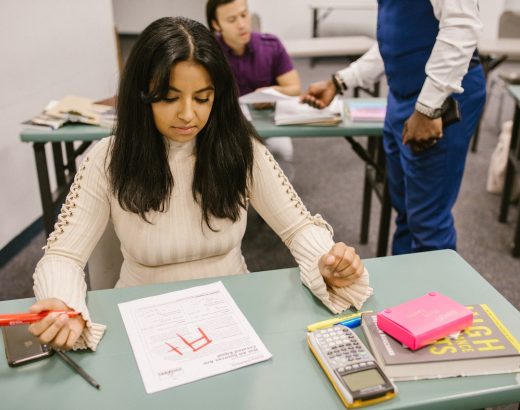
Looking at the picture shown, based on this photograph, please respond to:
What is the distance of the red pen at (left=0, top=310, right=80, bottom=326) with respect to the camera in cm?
86

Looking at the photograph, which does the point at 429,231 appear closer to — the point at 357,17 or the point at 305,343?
the point at 305,343

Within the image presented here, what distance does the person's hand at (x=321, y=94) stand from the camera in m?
2.19

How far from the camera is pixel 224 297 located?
41.1 inches

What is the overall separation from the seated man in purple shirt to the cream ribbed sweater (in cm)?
138

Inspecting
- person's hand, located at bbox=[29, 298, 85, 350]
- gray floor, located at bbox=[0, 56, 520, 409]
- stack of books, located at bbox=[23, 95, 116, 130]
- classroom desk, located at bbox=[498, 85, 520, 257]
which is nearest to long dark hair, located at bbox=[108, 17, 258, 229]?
person's hand, located at bbox=[29, 298, 85, 350]

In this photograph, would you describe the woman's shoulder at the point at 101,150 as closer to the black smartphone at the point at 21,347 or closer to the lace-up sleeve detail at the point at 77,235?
the lace-up sleeve detail at the point at 77,235

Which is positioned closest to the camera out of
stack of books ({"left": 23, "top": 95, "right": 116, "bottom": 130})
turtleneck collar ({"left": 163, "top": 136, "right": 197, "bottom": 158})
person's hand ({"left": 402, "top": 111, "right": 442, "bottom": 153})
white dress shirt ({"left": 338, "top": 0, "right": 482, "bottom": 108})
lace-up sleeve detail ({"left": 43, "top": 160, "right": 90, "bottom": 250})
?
lace-up sleeve detail ({"left": 43, "top": 160, "right": 90, "bottom": 250})

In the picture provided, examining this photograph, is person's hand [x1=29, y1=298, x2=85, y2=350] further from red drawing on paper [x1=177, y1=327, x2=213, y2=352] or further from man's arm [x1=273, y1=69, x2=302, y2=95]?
man's arm [x1=273, y1=69, x2=302, y2=95]

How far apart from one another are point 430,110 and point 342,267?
0.73 metres

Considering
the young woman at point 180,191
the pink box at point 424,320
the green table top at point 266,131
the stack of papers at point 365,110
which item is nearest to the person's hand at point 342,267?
the young woman at point 180,191

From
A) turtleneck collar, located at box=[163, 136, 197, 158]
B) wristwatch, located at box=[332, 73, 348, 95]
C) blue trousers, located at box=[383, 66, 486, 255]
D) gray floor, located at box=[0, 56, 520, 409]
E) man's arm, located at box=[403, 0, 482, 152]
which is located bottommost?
gray floor, located at box=[0, 56, 520, 409]

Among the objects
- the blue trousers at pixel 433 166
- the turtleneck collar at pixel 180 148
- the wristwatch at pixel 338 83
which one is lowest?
the blue trousers at pixel 433 166

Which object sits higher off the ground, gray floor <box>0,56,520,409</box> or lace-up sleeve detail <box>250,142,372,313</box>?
lace-up sleeve detail <box>250,142,372,313</box>

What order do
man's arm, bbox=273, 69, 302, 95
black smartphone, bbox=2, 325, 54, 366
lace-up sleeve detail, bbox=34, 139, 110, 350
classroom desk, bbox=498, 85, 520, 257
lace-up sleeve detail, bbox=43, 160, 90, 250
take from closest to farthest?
1. black smartphone, bbox=2, 325, 54, 366
2. lace-up sleeve detail, bbox=34, 139, 110, 350
3. lace-up sleeve detail, bbox=43, 160, 90, 250
4. classroom desk, bbox=498, 85, 520, 257
5. man's arm, bbox=273, 69, 302, 95
